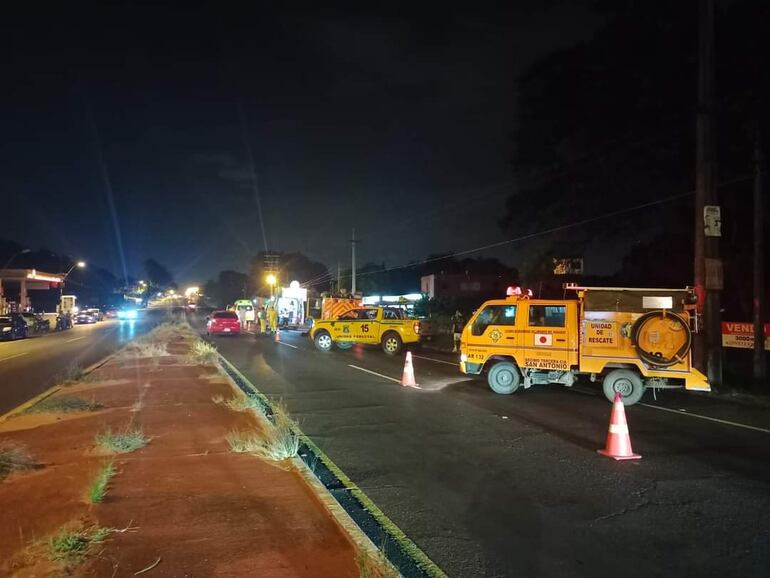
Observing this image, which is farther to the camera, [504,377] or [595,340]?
[504,377]

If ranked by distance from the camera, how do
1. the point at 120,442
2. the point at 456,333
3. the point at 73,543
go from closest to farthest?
1. the point at 73,543
2. the point at 120,442
3. the point at 456,333

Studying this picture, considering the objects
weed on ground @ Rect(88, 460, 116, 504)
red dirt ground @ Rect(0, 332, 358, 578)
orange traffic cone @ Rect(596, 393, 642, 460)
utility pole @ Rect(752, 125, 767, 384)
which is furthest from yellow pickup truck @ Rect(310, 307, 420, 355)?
weed on ground @ Rect(88, 460, 116, 504)

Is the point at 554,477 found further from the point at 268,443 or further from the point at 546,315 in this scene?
the point at 546,315

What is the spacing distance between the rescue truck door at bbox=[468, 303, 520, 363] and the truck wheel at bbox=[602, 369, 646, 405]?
189cm

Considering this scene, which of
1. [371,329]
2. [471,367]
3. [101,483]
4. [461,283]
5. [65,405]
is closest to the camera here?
[101,483]

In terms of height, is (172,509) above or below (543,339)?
below

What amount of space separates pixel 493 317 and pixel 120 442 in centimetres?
800

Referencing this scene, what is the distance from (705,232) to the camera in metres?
14.2

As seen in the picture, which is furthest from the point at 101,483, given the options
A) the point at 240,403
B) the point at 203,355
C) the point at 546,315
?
the point at 203,355

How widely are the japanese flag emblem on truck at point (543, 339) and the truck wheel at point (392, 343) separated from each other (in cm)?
1139

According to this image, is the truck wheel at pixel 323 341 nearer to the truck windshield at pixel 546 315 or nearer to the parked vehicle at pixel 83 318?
the truck windshield at pixel 546 315

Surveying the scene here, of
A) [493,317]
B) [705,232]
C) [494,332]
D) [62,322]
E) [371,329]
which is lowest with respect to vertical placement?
[62,322]

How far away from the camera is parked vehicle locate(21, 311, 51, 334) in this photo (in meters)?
38.2

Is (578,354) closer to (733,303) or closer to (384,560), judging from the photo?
(384,560)
